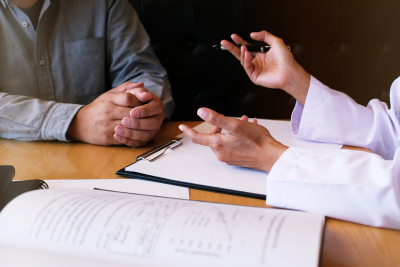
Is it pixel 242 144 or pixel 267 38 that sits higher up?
pixel 267 38

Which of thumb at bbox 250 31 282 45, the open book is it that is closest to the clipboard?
the open book

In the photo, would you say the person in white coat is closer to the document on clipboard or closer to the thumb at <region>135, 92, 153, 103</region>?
the document on clipboard

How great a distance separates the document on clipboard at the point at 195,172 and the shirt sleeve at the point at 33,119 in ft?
0.74

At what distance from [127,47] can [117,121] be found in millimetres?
419

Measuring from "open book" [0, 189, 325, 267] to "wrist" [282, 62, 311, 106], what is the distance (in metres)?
0.50

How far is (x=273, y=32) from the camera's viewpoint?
1.19m

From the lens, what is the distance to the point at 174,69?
1.20 metres

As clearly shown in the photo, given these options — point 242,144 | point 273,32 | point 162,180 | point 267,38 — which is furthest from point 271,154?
point 273,32

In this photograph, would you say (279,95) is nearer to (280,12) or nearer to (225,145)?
(280,12)

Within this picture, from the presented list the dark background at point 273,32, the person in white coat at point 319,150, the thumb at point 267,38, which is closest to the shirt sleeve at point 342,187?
→ the person in white coat at point 319,150

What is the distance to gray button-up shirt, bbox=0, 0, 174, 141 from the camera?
918 millimetres

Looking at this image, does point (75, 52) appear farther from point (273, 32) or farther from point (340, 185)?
point (340, 185)

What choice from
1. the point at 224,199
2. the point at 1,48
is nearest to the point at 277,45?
the point at 224,199

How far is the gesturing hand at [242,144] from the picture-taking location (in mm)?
531
